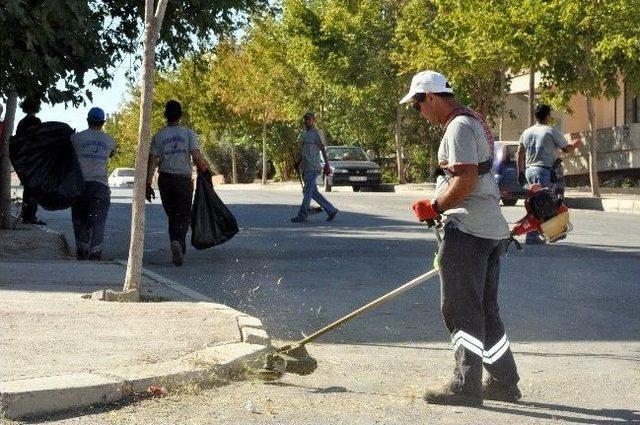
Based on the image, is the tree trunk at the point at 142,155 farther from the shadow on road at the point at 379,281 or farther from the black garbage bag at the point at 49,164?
the black garbage bag at the point at 49,164

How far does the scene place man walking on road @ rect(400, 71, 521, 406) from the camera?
21.8 ft

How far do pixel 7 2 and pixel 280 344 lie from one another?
702 cm

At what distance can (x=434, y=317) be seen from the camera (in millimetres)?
10203

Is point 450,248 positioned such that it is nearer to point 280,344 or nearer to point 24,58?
point 280,344

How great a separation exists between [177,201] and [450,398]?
829 centimetres

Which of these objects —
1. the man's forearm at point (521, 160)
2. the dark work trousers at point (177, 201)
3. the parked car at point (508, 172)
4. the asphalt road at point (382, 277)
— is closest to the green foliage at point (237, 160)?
the parked car at point (508, 172)

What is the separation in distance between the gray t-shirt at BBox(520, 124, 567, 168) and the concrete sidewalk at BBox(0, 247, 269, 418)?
22.3 feet

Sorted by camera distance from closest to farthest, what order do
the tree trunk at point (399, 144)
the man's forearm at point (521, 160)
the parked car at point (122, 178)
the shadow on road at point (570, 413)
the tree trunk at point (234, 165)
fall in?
the shadow on road at point (570, 413), the man's forearm at point (521, 160), the tree trunk at point (399, 144), the parked car at point (122, 178), the tree trunk at point (234, 165)

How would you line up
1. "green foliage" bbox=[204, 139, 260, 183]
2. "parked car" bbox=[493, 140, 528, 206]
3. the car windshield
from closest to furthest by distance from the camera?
"parked car" bbox=[493, 140, 528, 206] → the car windshield → "green foliage" bbox=[204, 139, 260, 183]

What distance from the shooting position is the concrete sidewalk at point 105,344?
22.0 ft

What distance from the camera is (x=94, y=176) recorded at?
47.9 ft

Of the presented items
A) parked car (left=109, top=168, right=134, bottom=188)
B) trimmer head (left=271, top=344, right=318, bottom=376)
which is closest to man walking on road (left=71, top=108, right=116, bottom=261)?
trimmer head (left=271, top=344, right=318, bottom=376)

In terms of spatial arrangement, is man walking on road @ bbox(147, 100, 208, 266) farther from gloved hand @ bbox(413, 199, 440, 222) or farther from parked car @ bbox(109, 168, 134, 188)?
parked car @ bbox(109, 168, 134, 188)

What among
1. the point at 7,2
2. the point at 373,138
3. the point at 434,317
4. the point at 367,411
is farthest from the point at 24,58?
the point at 373,138
